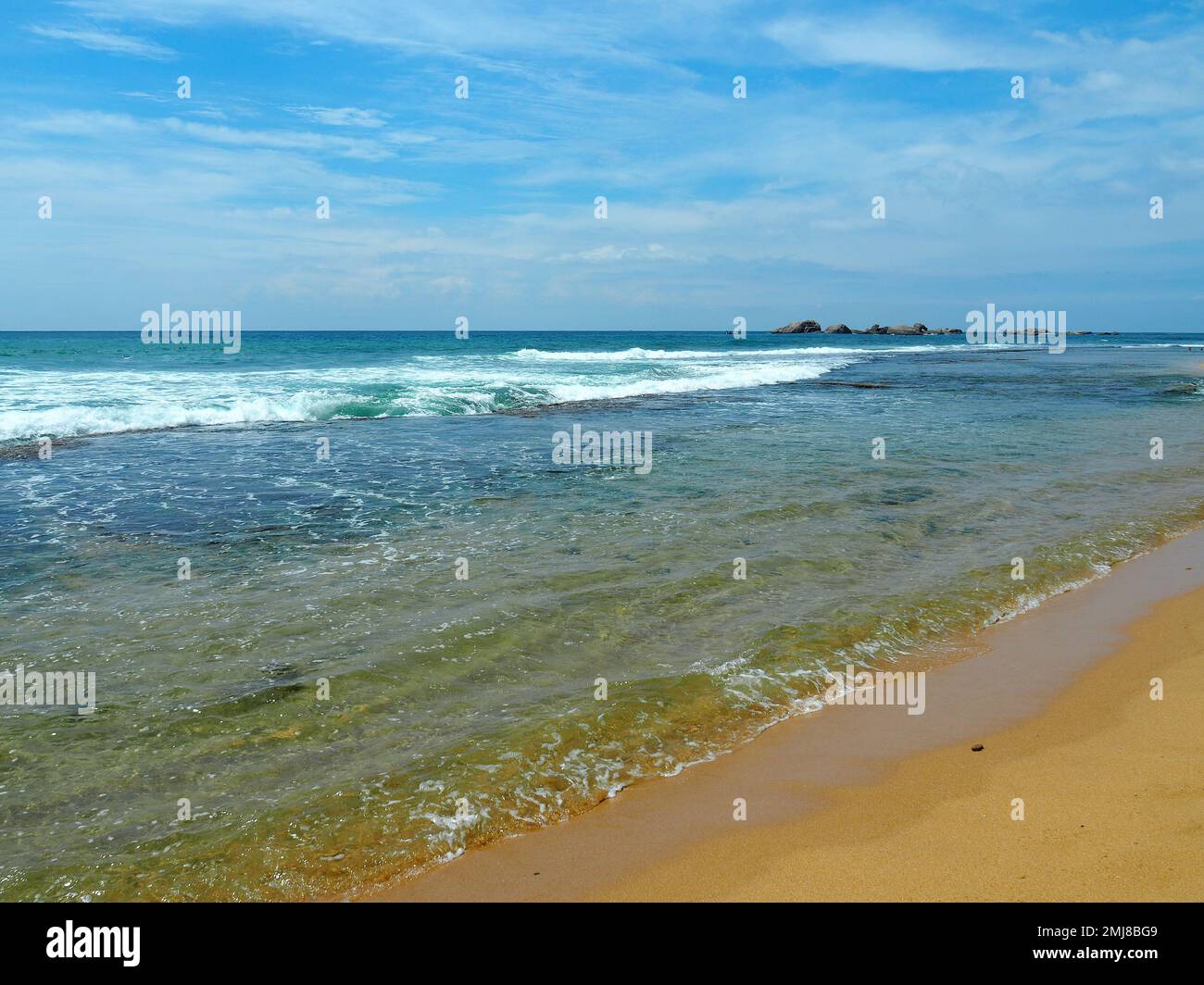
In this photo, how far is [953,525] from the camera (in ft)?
32.1

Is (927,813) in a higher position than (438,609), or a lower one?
lower

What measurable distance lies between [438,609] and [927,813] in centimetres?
415

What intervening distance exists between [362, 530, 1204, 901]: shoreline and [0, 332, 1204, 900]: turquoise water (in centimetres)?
28

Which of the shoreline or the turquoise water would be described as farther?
the turquoise water

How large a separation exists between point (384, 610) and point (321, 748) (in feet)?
7.30

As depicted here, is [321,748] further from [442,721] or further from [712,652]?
[712,652]

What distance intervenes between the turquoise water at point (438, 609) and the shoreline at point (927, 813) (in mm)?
282

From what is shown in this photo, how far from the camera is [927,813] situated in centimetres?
404

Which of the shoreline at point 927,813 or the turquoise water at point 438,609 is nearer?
the shoreline at point 927,813

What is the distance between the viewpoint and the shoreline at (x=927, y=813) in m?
3.49

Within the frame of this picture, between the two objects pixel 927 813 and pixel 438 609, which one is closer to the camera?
pixel 927 813

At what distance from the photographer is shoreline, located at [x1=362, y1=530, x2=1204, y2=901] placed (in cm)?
349
